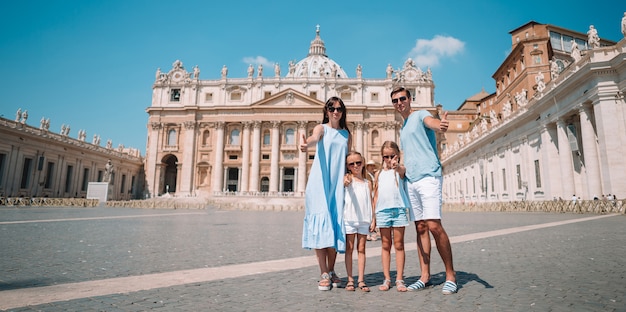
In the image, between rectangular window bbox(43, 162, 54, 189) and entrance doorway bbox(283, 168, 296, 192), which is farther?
entrance doorway bbox(283, 168, 296, 192)

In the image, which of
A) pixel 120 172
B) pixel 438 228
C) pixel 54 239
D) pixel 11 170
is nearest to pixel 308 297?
pixel 438 228

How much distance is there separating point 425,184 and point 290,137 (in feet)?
165

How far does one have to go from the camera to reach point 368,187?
392 cm

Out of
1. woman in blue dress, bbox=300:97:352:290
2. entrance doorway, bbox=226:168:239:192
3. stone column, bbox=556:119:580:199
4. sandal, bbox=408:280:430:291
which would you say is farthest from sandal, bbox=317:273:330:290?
entrance doorway, bbox=226:168:239:192

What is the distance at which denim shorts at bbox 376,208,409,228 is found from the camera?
3670 millimetres

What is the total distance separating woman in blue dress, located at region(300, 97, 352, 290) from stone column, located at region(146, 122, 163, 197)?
178ft

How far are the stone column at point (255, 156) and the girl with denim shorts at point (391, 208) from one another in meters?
48.1

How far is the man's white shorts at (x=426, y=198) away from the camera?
3.55 m

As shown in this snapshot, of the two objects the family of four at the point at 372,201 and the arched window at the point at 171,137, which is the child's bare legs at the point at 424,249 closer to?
the family of four at the point at 372,201

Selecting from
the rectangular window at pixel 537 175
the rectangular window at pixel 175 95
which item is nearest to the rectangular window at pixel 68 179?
the rectangular window at pixel 175 95

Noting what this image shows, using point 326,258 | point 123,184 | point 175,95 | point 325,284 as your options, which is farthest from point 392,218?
point 175,95

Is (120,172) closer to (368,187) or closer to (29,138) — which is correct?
(29,138)

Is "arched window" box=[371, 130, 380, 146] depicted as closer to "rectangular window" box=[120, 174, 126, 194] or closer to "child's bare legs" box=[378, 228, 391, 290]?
"rectangular window" box=[120, 174, 126, 194]

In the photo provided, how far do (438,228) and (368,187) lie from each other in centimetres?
86
